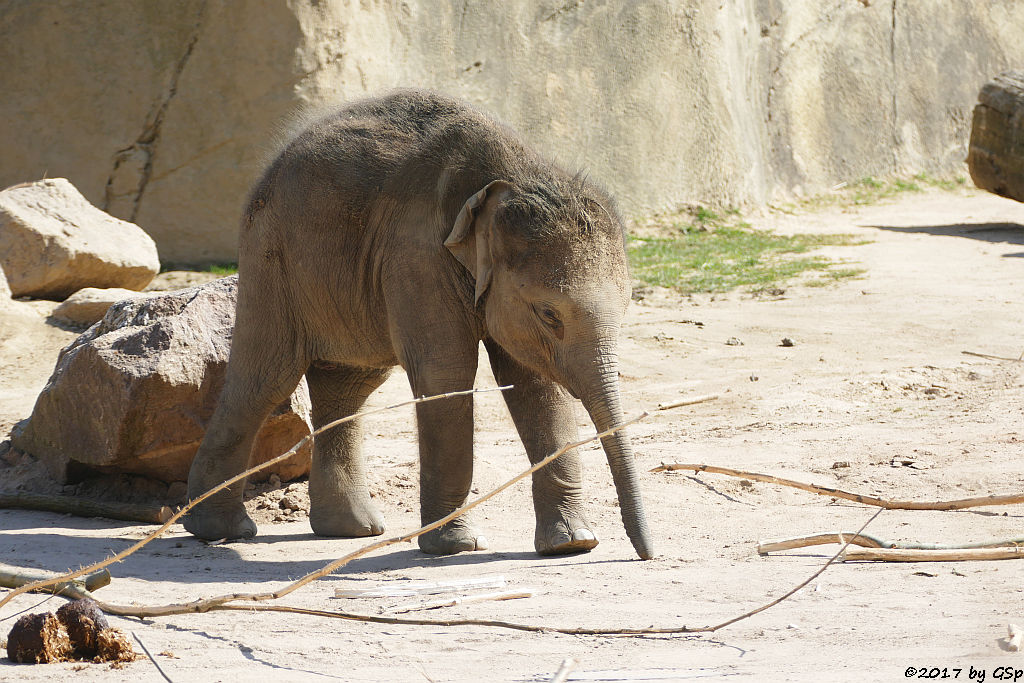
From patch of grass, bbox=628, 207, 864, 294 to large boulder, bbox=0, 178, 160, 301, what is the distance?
4243 millimetres

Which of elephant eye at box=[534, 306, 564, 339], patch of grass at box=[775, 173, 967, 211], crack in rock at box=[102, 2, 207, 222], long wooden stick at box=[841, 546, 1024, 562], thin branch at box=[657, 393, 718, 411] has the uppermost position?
crack in rock at box=[102, 2, 207, 222]

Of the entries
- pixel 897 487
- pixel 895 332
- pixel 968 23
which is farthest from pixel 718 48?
pixel 897 487

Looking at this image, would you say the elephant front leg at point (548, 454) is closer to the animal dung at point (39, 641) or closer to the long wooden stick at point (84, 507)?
the long wooden stick at point (84, 507)

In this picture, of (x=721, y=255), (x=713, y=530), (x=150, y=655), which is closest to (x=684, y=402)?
(x=713, y=530)

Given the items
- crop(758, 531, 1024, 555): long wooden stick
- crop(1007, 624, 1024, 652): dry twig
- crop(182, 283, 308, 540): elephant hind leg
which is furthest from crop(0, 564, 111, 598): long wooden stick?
crop(1007, 624, 1024, 652): dry twig

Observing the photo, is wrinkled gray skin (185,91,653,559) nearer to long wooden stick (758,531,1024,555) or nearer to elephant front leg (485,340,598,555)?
elephant front leg (485,340,598,555)

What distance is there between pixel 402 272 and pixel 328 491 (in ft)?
3.95

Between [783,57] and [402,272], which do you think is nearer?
[402,272]

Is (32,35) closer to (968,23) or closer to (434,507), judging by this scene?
(434,507)

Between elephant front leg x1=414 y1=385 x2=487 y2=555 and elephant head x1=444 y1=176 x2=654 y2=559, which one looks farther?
elephant front leg x1=414 y1=385 x2=487 y2=555

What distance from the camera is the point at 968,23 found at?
57.2ft

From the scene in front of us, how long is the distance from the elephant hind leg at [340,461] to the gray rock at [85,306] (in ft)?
12.5

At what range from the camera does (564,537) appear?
4.55m

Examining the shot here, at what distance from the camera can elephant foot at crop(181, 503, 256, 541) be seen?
5.21m
